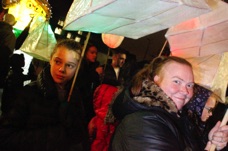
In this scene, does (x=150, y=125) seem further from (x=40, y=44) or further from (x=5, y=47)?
(x=40, y=44)

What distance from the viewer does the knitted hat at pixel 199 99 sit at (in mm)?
3254

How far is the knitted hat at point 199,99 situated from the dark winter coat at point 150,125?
42.3 inches

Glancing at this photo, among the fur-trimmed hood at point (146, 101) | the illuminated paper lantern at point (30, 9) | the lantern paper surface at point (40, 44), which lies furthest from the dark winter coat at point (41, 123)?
the illuminated paper lantern at point (30, 9)

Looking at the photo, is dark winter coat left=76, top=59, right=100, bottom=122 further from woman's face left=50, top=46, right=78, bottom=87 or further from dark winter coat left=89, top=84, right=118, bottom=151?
woman's face left=50, top=46, right=78, bottom=87

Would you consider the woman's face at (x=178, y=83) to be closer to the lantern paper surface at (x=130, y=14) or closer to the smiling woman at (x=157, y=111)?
the smiling woman at (x=157, y=111)

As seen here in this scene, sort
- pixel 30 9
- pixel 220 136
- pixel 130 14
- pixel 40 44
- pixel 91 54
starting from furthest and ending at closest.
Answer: pixel 30 9
pixel 40 44
pixel 91 54
pixel 220 136
pixel 130 14

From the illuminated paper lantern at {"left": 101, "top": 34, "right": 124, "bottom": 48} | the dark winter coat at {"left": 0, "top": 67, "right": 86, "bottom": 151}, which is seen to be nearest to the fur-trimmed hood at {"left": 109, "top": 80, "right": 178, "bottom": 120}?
the dark winter coat at {"left": 0, "top": 67, "right": 86, "bottom": 151}

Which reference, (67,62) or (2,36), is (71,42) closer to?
(67,62)

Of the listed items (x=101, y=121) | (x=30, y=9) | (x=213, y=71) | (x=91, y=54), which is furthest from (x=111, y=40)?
(x=213, y=71)

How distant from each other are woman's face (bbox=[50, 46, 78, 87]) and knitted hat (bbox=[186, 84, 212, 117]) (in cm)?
145

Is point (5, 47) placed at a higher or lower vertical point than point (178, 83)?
lower

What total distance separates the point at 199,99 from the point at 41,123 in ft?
6.29

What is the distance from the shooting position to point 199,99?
132 inches

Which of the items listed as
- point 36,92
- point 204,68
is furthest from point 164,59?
point 36,92
